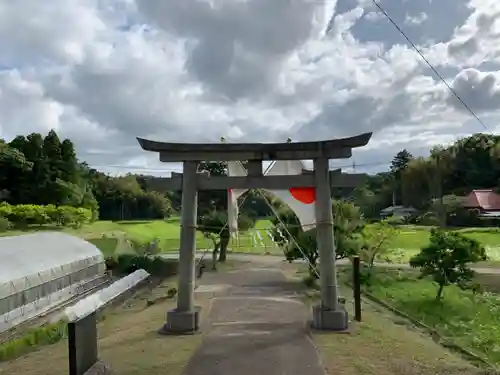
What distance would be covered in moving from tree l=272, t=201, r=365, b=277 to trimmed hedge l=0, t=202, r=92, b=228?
50.8 ft

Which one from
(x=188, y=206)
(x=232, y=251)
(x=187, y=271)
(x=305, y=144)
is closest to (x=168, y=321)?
(x=187, y=271)

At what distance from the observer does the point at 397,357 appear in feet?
22.4

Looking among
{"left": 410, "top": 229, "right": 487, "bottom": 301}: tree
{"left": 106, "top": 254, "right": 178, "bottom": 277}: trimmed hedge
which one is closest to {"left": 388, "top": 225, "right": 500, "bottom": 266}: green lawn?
{"left": 410, "top": 229, "right": 487, "bottom": 301}: tree

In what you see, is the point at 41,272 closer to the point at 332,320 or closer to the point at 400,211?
the point at 332,320

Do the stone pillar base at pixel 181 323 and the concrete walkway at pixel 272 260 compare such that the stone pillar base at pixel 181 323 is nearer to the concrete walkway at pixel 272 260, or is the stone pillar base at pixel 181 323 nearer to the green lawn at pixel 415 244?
the concrete walkway at pixel 272 260

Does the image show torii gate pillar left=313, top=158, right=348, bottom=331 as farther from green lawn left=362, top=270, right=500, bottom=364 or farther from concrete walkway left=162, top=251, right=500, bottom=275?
concrete walkway left=162, top=251, right=500, bottom=275

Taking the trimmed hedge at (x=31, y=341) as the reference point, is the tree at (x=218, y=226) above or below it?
above

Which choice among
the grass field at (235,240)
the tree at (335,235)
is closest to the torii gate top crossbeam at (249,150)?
the tree at (335,235)

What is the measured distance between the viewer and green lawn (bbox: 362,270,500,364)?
8.71m

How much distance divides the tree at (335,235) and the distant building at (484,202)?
24.7 metres

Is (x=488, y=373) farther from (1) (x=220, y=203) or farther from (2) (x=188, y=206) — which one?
(1) (x=220, y=203)

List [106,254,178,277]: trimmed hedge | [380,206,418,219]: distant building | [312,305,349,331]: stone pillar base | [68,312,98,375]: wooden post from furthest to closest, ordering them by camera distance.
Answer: [380,206,418,219]: distant building < [106,254,178,277]: trimmed hedge < [312,305,349,331]: stone pillar base < [68,312,98,375]: wooden post

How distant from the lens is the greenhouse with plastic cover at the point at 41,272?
10828 millimetres

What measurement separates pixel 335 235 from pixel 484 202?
29.3m
